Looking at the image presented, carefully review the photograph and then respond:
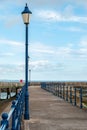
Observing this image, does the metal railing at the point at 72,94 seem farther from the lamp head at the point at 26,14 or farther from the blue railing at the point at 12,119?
the blue railing at the point at 12,119

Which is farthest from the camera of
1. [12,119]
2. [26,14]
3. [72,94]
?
[72,94]

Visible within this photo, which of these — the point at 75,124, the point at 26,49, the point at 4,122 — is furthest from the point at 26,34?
the point at 4,122

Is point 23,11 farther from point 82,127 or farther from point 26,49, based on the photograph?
point 82,127

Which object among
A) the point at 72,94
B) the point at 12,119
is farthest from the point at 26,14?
the point at 72,94

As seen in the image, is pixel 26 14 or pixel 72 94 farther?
pixel 72 94

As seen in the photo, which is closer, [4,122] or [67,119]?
[4,122]

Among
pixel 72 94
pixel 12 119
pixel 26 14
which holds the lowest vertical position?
pixel 72 94

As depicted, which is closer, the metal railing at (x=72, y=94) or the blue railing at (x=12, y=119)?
the blue railing at (x=12, y=119)

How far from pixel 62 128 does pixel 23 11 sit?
5397 millimetres

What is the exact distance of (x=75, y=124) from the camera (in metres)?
12.9

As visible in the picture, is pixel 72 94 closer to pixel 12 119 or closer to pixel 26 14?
pixel 26 14

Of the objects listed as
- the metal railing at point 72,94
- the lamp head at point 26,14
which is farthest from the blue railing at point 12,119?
the metal railing at point 72,94

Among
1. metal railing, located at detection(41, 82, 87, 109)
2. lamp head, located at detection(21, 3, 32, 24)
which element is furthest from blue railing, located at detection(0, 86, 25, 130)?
metal railing, located at detection(41, 82, 87, 109)

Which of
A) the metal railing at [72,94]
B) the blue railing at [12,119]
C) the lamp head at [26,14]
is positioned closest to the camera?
the blue railing at [12,119]
